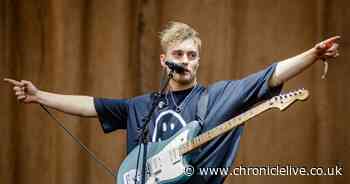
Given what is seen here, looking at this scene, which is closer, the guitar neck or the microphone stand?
the guitar neck

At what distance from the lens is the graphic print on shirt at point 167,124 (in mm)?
2557

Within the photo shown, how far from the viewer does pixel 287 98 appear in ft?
7.54

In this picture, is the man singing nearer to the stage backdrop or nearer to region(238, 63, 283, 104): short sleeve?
region(238, 63, 283, 104): short sleeve

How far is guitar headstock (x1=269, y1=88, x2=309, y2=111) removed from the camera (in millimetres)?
2275

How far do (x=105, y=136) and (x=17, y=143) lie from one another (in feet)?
1.51

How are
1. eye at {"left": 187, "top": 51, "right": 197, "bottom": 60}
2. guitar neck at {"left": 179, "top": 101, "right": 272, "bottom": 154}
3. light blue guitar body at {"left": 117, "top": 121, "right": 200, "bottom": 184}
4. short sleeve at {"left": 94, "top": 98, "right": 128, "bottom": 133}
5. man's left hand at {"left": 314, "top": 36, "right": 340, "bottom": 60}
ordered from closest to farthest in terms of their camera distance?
1. man's left hand at {"left": 314, "top": 36, "right": 340, "bottom": 60}
2. guitar neck at {"left": 179, "top": 101, "right": 272, "bottom": 154}
3. light blue guitar body at {"left": 117, "top": 121, "right": 200, "bottom": 184}
4. eye at {"left": 187, "top": 51, "right": 197, "bottom": 60}
5. short sleeve at {"left": 94, "top": 98, "right": 128, "bottom": 133}

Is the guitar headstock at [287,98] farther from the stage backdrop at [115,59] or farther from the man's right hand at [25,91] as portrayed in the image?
the stage backdrop at [115,59]

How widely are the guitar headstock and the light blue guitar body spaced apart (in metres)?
0.31

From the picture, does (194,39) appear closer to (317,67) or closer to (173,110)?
(173,110)

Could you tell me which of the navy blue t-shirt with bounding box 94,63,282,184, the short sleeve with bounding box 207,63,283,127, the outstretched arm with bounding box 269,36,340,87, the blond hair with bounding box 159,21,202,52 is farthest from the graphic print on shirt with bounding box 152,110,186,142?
the outstretched arm with bounding box 269,36,340,87

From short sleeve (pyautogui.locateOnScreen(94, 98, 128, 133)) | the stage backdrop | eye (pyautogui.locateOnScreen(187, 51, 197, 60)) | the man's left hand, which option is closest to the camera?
the man's left hand

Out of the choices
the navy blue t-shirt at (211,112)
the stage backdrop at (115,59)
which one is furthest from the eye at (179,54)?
the stage backdrop at (115,59)

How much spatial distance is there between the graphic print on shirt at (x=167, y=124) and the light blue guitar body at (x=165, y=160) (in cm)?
2

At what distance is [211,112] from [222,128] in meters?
0.11
